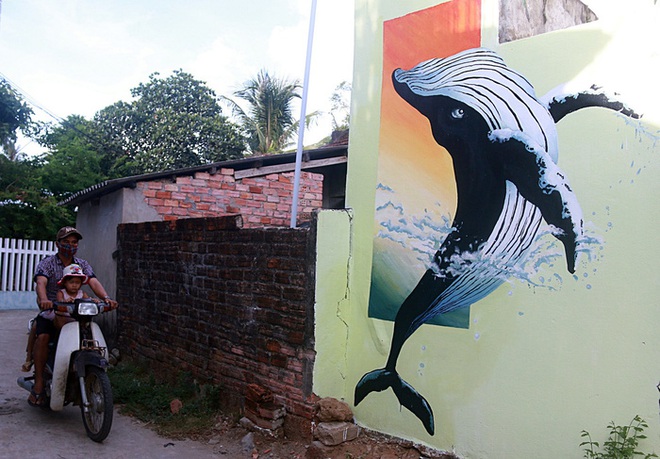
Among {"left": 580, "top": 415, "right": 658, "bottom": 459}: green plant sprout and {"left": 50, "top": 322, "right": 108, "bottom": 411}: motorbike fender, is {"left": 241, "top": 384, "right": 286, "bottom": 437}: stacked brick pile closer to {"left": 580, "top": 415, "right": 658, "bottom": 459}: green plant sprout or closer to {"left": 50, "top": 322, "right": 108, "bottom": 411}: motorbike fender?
{"left": 50, "top": 322, "right": 108, "bottom": 411}: motorbike fender

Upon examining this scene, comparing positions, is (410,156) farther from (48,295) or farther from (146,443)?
(48,295)

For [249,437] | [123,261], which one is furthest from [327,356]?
[123,261]

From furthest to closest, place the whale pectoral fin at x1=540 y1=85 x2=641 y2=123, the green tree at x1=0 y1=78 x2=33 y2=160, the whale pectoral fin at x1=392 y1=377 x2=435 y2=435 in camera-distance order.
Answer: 1. the green tree at x1=0 y1=78 x2=33 y2=160
2. the whale pectoral fin at x1=392 y1=377 x2=435 y2=435
3. the whale pectoral fin at x1=540 y1=85 x2=641 y2=123

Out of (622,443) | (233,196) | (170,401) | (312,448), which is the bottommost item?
(170,401)

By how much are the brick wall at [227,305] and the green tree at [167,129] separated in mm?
15220

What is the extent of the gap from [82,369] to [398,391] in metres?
2.65

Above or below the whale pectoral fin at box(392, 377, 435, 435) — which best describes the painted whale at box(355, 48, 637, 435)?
above

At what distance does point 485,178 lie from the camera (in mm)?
3998

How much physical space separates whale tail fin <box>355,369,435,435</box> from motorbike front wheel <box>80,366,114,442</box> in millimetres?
2010

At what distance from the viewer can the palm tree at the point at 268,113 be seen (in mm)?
23734

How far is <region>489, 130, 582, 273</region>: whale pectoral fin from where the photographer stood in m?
3.54

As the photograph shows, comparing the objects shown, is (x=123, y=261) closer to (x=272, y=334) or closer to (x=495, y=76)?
(x=272, y=334)

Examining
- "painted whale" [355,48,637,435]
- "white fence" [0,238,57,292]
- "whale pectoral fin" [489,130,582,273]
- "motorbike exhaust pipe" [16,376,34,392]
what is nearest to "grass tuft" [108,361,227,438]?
"motorbike exhaust pipe" [16,376,34,392]

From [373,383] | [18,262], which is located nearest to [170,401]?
[373,383]
